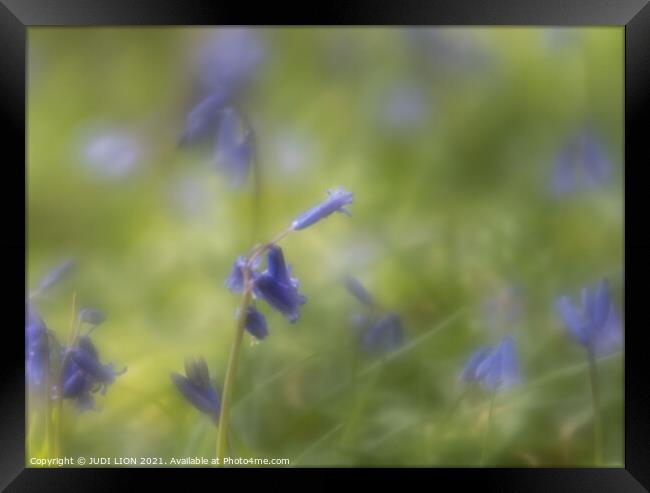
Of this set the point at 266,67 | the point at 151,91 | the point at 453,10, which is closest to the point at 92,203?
the point at 151,91

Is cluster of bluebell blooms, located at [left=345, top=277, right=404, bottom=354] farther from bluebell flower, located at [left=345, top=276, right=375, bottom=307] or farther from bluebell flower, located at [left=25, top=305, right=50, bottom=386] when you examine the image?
bluebell flower, located at [left=25, top=305, right=50, bottom=386]

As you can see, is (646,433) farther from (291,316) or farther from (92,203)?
(92,203)

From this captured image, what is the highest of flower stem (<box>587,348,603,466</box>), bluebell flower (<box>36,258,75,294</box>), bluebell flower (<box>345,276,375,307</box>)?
bluebell flower (<box>36,258,75,294</box>)

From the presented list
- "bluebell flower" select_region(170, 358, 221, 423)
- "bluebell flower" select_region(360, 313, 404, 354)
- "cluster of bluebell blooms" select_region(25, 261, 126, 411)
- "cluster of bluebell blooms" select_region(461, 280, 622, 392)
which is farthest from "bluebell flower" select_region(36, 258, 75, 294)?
"cluster of bluebell blooms" select_region(461, 280, 622, 392)

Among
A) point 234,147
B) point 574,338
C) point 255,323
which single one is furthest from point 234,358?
point 574,338

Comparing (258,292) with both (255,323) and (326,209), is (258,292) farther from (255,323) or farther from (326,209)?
(326,209)

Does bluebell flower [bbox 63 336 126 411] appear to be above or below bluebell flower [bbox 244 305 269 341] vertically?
below
